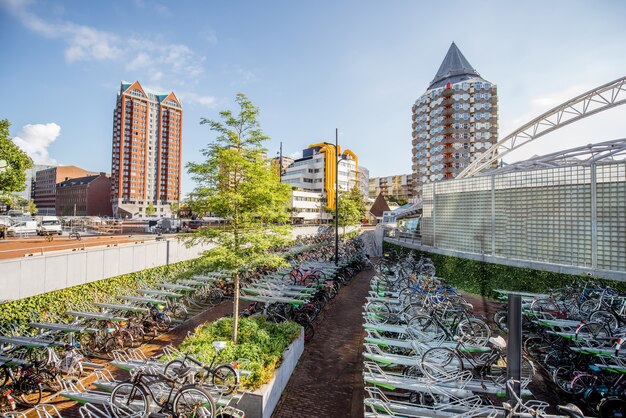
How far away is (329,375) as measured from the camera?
286 inches

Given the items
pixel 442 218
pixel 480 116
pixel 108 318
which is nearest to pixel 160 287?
pixel 108 318

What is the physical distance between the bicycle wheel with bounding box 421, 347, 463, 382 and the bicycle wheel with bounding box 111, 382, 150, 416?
4.54 meters

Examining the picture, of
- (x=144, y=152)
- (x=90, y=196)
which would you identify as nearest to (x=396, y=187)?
(x=144, y=152)

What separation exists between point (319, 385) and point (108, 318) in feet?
19.1

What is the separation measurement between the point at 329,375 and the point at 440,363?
2621 millimetres

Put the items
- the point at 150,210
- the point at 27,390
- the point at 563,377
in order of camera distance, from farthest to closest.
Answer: the point at 150,210 → the point at 563,377 → the point at 27,390

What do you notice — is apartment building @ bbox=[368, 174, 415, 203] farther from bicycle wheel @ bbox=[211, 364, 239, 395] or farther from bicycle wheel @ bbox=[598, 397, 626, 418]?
bicycle wheel @ bbox=[211, 364, 239, 395]

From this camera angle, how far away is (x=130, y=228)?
3550 cm

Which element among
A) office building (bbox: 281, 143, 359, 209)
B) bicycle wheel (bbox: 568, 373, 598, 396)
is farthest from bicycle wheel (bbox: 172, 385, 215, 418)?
office building (bbox: 281, 143, 359, 209)

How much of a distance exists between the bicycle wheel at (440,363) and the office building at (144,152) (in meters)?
88.3

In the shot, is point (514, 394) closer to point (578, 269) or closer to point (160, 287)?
point (578, 269)

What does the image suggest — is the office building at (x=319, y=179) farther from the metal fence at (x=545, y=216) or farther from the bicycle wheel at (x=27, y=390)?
the bicycle wheel at (x=27, y=390)

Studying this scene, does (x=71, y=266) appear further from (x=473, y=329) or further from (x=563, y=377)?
(x=563, y=377)

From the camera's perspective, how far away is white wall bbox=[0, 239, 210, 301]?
8.11 metres
